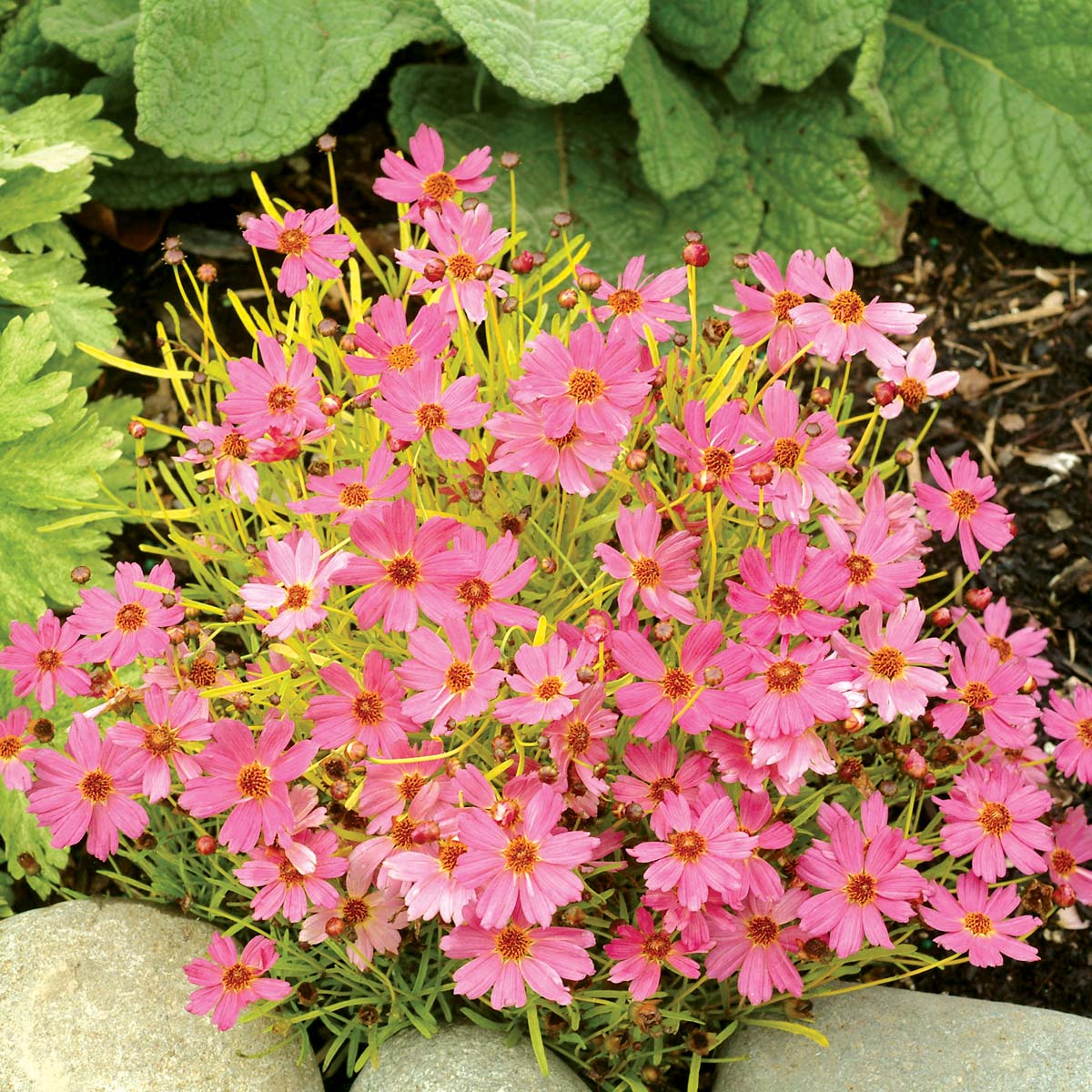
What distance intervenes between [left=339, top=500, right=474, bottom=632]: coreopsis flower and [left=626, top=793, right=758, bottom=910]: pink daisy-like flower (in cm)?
34

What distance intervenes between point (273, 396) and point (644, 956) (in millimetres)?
828

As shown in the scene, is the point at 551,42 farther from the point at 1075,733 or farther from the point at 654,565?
the point at 1075,733

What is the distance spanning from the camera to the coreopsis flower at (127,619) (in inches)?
56.5

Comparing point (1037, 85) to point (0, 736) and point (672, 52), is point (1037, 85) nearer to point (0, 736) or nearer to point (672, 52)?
point (672, 52)

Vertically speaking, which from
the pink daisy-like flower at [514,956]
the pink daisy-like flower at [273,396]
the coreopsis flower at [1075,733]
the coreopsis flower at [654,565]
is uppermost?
the pink daisy-like flower at [273,396]

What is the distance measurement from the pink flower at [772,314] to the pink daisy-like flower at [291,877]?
2.68 ft

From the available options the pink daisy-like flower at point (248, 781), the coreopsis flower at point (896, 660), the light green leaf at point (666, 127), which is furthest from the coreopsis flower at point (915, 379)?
the light green leaf at point (666, 127)

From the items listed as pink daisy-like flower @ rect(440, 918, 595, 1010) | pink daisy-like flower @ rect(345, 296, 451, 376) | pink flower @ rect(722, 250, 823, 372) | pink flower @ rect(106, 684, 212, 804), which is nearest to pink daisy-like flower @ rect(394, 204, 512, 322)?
pink daisy-like flower @ rect(345, 296, 451, 376)

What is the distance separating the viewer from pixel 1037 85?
2.78 m

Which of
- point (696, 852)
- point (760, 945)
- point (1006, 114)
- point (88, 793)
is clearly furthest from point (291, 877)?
point (1006, 114)

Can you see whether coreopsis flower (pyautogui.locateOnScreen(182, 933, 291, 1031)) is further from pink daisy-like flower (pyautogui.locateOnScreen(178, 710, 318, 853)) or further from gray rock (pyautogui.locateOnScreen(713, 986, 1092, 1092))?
gray rock (pyautogui.locateOnScreen(713, 986, 1092, 1092))

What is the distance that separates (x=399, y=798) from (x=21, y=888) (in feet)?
3.64

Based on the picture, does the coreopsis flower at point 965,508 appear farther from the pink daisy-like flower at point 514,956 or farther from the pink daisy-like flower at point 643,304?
the pink daisy-like flower at point 514,956

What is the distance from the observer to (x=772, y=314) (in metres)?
1.56
